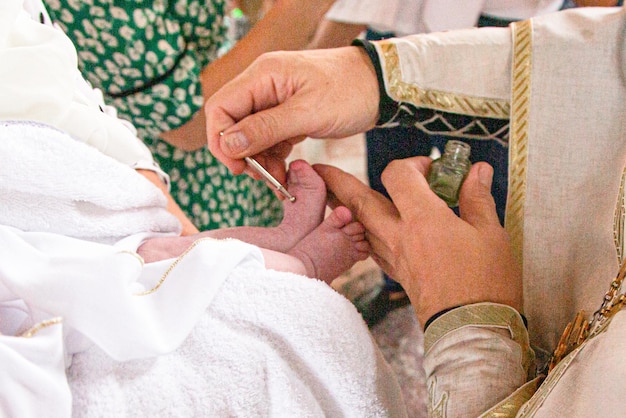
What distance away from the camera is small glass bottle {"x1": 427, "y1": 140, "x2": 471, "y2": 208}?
0.67m

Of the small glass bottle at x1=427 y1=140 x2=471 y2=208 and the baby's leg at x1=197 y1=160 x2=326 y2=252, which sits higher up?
the small glass bottle at x1=427 y1=140 x2=471 y2=208

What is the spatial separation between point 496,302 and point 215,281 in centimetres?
28

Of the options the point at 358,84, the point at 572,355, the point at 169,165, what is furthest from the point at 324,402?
the point at 169,165

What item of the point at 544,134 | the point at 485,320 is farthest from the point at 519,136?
the point at 485,320

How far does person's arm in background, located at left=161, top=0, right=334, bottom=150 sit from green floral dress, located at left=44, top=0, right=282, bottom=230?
3 cm

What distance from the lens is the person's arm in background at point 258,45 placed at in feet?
3.29

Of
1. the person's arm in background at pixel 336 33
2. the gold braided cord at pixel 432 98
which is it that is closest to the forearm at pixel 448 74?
the gold braided cord at pixel 432 98

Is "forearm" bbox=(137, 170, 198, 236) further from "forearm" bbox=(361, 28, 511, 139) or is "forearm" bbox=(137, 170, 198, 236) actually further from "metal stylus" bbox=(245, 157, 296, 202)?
"forearm" bbox=(361, 28, 511, 139)

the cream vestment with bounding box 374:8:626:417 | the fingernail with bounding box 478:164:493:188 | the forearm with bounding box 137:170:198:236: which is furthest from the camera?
the forearm with bounding box 137:170:198:236

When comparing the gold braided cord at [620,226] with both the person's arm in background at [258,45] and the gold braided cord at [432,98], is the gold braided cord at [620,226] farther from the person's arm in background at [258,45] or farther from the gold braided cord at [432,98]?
the person's arm in background at [258,45]

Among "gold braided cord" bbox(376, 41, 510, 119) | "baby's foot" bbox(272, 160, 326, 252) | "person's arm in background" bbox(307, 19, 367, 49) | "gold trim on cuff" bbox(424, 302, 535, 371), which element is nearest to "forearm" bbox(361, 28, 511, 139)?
"gold braided cord" bbox(376, 41, 510, 119)

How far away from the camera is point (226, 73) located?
1012 millimetres

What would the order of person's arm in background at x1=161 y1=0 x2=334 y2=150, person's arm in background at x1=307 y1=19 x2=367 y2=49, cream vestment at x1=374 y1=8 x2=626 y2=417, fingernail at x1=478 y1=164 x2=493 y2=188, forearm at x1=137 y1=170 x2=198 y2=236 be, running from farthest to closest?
person's arm in background at x1=307 y1=19 x2=367 y2=49 < person's arm in background at x1=161 y1=0 x2=334 y2=150 < forearm at x1=137 y1=170 x2=198 y2=236 < fingernail at x1=478 y1=164 x2=493 y2=188 < cream vestment at x1=374 y1=8 x2=626 y2=417

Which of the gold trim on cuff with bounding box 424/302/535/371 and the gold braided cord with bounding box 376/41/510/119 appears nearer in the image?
the gold trim on cuff with bounding box 424/302/535/371
